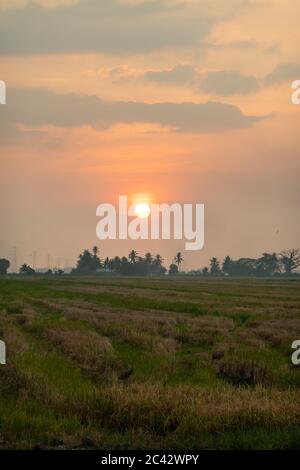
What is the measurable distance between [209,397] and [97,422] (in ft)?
7.29

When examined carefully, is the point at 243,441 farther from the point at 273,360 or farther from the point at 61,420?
the point at 273,360

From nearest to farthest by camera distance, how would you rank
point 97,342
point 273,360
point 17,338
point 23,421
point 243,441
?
1. point 243,441
2. point 23,421
3. point 273,360
4. point 97,342
5. point 17,338

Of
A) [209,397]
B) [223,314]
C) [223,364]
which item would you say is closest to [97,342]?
[223,364]

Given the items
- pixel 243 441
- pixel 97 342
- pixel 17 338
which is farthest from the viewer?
pixel 17 338

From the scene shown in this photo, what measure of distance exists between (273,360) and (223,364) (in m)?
2.20

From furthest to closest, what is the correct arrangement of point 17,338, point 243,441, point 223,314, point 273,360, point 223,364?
1. point 223,314
2. point 17,338
3. point 273,360
4. point 223,364
5. point 243,441

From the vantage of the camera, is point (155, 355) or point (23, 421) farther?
point (155, 355)

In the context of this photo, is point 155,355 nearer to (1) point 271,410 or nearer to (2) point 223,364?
(2) point 223,364
